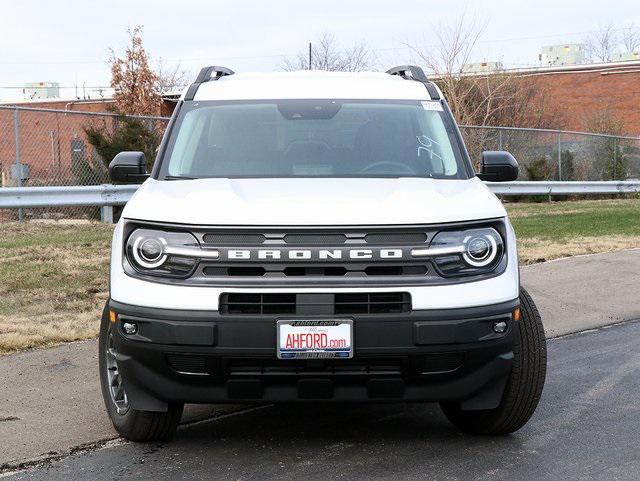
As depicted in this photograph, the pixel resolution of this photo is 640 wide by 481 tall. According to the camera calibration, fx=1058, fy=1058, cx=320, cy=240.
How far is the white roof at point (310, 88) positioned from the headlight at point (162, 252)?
170 cm

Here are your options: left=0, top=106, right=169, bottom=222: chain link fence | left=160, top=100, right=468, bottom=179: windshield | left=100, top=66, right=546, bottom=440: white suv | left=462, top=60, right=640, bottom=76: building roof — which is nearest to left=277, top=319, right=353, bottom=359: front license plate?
left=100, top=66, right=546, bottom=440: white suv

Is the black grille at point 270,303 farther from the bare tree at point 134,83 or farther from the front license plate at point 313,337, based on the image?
the bare tree at point 134,83

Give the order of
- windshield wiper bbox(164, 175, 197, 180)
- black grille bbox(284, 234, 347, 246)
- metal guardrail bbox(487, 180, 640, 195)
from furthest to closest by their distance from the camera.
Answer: metal guardrail bbox(487, 180, 640, 195), windshield wiper bbox(164, 175, 197, 180), black grille bbox(284, 234, 347, 246)

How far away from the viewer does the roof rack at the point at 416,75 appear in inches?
252

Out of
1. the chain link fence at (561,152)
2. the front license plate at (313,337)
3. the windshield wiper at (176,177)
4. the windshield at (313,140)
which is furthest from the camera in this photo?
the chain link fence at (561,152)

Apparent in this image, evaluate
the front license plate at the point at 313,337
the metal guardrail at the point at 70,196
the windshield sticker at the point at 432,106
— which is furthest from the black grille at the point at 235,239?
the metal guardrail at the point at 70,196

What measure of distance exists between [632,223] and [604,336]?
34.8 feet

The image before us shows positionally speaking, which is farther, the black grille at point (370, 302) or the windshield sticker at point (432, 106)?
the windshield sticker at point (432, 106)

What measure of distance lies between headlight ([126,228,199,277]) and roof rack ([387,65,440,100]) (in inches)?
88.0

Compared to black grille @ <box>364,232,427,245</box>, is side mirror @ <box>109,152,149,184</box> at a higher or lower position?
higher

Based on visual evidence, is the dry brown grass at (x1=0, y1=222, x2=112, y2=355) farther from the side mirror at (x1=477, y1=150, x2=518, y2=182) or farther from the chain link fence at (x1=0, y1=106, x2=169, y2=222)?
the side mirror at (x1=477, y1=150, x2=518, y2=182)

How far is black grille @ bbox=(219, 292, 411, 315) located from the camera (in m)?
4.56

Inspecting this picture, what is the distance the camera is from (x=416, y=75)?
22.1 feet

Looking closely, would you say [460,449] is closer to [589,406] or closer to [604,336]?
[589,406]
